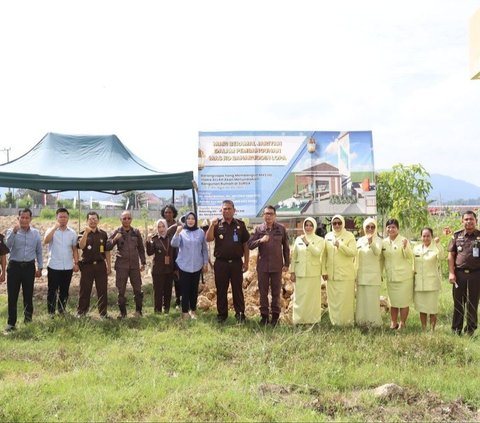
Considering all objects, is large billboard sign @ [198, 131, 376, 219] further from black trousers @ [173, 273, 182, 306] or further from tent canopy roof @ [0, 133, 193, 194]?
black trousers @ [173, 273, 182, 306]

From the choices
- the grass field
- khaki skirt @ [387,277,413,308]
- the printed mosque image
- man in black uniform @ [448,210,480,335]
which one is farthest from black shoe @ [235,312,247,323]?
the printed mosque image

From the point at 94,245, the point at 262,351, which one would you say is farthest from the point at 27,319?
the point at 262,351

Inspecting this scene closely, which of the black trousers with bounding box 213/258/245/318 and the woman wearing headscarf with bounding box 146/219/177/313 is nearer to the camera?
the black trousers with bounding box 213/258/245/318

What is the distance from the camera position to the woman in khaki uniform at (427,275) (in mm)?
6805

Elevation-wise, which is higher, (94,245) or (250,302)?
(94,245)

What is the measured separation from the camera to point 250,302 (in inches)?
334

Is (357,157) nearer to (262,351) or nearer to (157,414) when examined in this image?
(262,351)

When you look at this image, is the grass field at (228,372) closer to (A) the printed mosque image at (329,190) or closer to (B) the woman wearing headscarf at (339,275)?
(B) the woman wearing headscarf at (339,275)

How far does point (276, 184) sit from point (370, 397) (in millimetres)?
6054

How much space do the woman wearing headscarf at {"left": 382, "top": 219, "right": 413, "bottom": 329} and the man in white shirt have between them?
425cm

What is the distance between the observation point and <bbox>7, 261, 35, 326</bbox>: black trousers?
6.91 m

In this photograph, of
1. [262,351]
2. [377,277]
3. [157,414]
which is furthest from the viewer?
[377,277]

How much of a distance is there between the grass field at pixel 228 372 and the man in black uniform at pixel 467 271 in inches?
14.3

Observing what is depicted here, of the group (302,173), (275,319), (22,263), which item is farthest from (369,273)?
(22,263)
